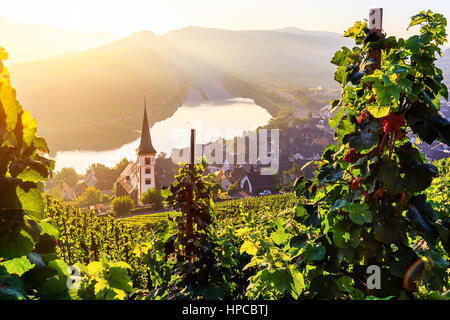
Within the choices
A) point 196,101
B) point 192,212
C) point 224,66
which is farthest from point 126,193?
point 224,66

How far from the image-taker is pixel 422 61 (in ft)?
8.04

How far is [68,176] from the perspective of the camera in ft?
312

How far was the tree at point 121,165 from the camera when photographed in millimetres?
98938

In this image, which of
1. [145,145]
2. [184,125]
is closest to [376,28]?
[145,145]

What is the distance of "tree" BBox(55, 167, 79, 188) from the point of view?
93875 millimetres

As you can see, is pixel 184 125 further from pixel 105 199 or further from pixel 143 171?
pixel 105 199

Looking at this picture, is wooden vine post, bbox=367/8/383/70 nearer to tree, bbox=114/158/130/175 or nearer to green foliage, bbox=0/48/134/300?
green foliage, bbox=0/48/134/300

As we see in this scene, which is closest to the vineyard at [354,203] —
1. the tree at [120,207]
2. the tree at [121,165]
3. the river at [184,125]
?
the tree at [120,207]

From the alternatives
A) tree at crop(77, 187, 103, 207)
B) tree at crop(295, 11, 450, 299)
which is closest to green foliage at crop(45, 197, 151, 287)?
tree at crop(295, 11, 450, 299)

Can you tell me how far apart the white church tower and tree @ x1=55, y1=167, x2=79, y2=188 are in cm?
3487

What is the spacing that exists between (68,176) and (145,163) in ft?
122
